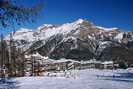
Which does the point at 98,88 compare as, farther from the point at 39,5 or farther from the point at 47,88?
the point at 39,5

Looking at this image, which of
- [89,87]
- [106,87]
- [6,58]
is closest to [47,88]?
[89,87]

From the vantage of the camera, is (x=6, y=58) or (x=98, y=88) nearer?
(x=98, y=88)

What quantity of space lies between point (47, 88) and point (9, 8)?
4092mm

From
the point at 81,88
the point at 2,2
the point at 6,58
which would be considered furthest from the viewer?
the point at 6,58

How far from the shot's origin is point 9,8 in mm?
10719

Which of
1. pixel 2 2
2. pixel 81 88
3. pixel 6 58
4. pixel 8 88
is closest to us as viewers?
pixel 2 2

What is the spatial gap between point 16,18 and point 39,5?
1265mm

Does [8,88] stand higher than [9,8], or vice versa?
[9,8]

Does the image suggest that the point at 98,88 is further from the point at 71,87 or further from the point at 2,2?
the point at 2,2

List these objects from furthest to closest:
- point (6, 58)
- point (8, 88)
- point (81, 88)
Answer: point (6, 58) → point (8, 88) → point (81, 88)

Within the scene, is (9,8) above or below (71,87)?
above

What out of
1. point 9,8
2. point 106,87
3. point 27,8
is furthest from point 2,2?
point 106,87

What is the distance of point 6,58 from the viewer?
61.4 metres

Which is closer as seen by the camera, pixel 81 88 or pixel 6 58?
pixel 81 88
